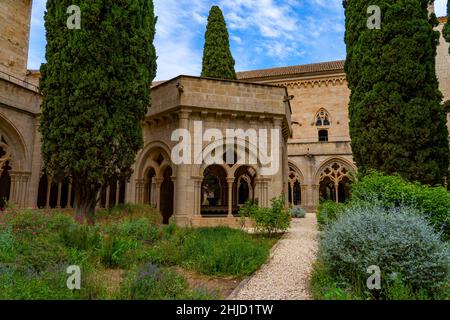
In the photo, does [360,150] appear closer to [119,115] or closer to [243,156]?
[243,156]

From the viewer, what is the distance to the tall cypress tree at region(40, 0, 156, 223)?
8508 millimetres

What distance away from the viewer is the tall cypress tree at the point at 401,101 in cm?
932

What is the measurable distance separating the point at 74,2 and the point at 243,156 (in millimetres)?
7070

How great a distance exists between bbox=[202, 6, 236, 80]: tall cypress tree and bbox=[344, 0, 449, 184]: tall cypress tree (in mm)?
8705

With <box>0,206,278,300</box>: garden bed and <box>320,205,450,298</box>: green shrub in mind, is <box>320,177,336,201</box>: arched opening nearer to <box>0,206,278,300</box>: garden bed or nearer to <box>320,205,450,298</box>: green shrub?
<box>0,206,278,300</box>: garden bed

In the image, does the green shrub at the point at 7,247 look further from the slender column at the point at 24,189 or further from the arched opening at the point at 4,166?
the slender column at the point at 24,189

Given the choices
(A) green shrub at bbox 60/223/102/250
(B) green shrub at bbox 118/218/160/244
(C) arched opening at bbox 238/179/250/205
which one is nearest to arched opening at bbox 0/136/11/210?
(B) green shrub at bbox 118/218/160/244

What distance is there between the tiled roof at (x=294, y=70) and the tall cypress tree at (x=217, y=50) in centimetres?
936

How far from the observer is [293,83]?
2686cm

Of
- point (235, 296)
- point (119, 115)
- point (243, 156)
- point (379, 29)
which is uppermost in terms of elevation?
point (379, 29)

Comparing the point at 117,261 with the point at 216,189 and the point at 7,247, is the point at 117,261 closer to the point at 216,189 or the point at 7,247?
the point at 7,247

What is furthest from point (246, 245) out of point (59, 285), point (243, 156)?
point (243, 156)

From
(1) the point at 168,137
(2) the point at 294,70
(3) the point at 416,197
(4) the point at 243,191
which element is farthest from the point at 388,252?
(2) the point at 294,70

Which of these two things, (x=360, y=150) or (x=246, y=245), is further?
(x=360, y=150)
